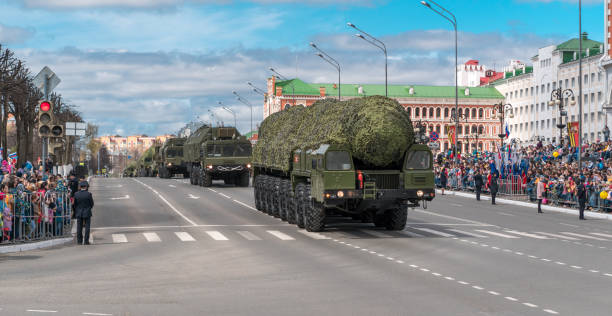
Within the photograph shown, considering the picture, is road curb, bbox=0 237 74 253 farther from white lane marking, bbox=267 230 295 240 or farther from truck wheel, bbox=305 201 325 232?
truck wheel, bbox=305 201 325 232

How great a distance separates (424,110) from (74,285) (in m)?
152

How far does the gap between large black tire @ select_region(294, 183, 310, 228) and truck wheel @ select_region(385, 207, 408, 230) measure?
2.57 m

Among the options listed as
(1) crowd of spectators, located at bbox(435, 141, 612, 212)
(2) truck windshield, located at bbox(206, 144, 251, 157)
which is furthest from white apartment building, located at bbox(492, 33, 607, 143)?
(2) truck windshield, located at bbox(206, 144, 251, 157)

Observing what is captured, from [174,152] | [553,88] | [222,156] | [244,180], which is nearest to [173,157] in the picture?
[174,152]

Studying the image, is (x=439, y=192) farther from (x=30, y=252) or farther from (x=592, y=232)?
(x=30, y=252)

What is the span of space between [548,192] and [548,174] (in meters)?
0.89

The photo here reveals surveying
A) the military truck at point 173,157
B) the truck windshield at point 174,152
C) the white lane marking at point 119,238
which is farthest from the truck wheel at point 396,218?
the truck windshield at point 174,152

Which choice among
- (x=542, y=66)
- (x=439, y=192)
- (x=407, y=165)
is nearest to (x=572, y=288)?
(x=407, y=165)

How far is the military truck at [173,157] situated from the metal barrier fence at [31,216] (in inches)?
1882

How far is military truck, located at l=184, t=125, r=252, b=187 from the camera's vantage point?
51.2 meters

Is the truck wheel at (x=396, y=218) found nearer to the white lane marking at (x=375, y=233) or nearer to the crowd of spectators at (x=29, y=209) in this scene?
the white lane marking at (x=375, y=233)

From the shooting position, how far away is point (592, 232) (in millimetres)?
26219

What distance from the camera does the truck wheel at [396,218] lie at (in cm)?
2464

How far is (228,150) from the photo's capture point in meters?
51.2
